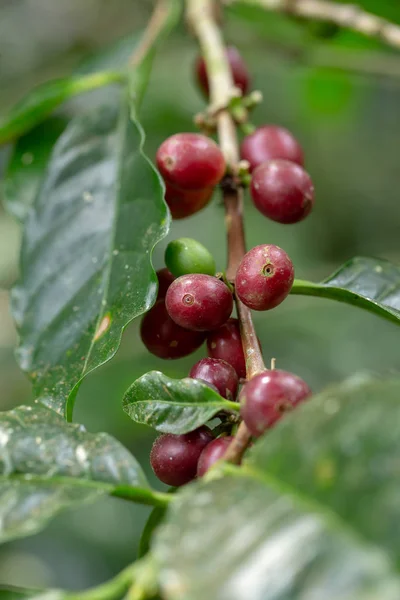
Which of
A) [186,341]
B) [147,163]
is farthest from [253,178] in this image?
[186,341]

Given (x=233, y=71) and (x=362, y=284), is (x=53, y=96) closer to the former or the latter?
(x=233, y=71)

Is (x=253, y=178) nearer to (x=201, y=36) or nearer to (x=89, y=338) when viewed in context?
(x=89, y=338)

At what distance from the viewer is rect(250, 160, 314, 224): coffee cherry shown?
101 centimetres

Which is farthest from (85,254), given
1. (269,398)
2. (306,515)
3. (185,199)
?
(306,515)

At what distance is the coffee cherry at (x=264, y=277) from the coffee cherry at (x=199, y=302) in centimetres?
3

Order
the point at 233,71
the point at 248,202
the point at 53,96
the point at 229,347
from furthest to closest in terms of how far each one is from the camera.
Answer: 1. the point at 248,202
2. the point at 233,71
3. the point at 53,96
4. the point at 229,347

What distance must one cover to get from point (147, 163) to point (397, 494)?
73cm

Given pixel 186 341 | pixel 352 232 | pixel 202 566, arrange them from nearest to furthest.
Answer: pixel 202 566 < pixel 186 341 < pixel 352 232

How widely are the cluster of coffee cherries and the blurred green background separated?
72cm

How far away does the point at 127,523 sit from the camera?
2.33 meters

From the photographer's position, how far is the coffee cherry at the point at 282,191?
1009mm

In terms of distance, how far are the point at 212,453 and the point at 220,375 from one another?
0.12 m

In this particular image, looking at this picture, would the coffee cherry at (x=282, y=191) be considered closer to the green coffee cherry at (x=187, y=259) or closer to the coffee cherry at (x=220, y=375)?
the green coffee cherry at (x=187, y=259)

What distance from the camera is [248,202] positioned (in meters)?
2.41
